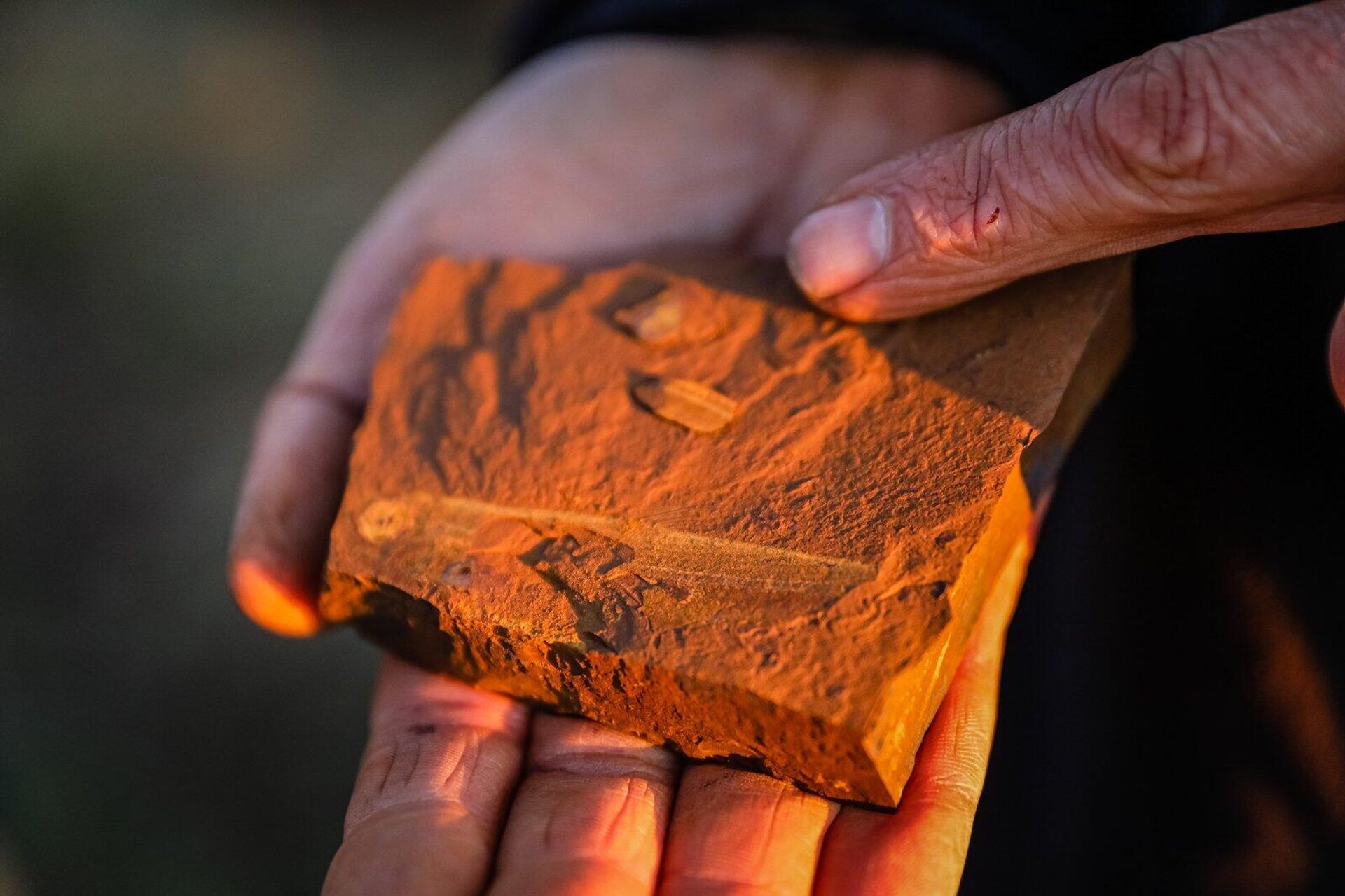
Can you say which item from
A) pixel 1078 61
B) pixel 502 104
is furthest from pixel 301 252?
pixel 1078 61

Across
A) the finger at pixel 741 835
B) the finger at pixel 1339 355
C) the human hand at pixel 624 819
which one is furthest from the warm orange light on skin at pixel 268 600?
the finger at pixel 1339 355

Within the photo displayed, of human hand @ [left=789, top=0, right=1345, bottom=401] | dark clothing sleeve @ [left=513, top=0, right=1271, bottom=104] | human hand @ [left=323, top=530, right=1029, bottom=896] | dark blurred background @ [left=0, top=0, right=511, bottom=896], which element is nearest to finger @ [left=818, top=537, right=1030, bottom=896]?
human hand @ [left=323, top=530, right=1029, bottom=896]

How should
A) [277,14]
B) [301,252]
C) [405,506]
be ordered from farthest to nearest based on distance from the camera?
[277,14]
[301,252]
[405,506]

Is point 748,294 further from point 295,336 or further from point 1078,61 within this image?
point 295,336

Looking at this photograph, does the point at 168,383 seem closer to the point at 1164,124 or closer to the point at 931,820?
the point at 931,820

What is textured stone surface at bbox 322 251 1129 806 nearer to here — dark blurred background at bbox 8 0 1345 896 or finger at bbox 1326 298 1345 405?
finger at bbox 1326 298 1345 405

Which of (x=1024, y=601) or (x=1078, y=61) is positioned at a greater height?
(x=1078, y=61)
